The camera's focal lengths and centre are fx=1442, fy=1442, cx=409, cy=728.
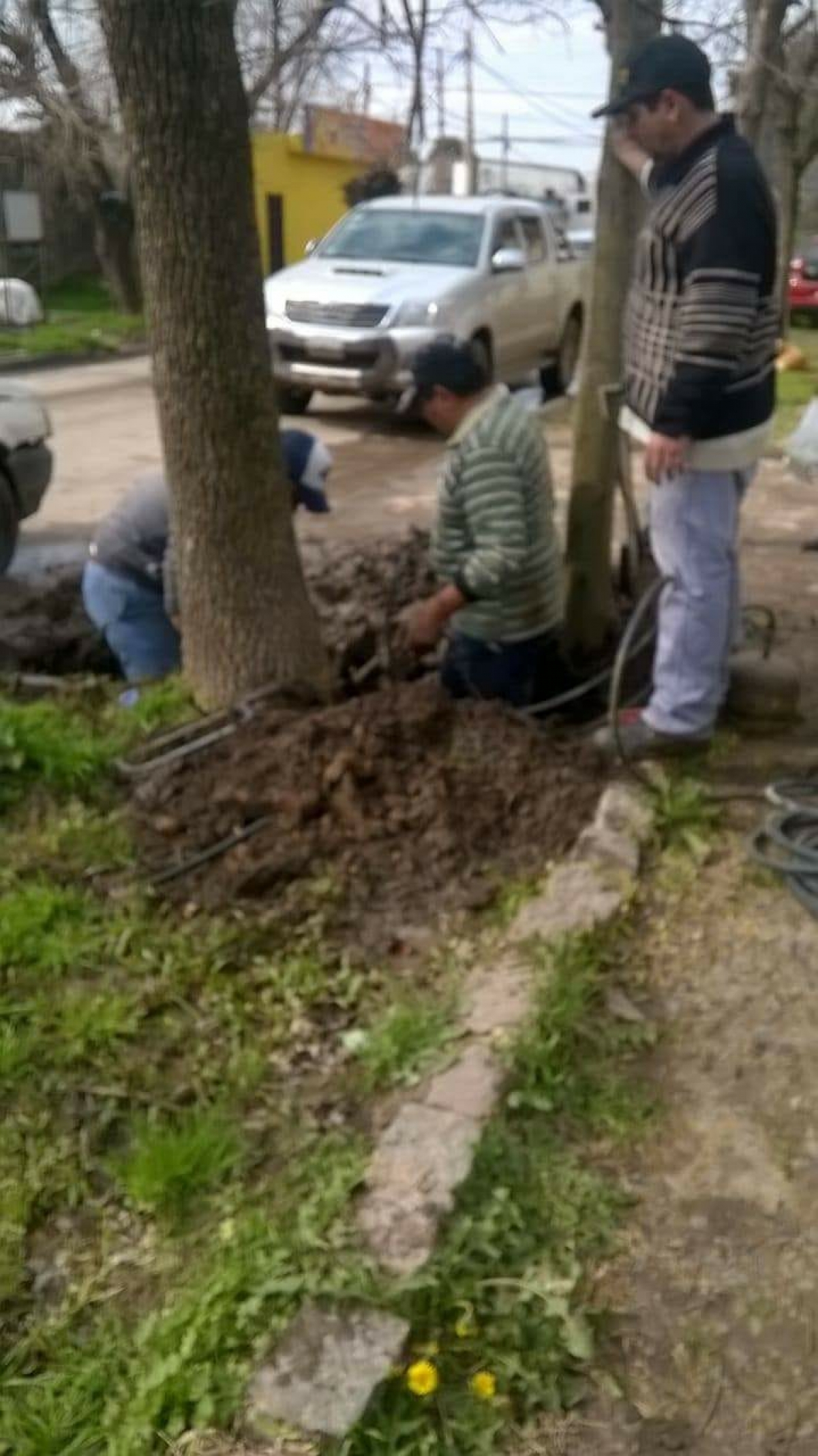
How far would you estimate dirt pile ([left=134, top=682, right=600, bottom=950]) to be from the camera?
363cm

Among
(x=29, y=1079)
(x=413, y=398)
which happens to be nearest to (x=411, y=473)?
(x=413, y=398)

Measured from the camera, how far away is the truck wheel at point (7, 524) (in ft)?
24.7

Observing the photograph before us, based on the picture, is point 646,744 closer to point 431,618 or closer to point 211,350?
point 431,618

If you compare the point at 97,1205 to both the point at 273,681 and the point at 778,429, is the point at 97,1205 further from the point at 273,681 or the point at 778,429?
the point at 778,429

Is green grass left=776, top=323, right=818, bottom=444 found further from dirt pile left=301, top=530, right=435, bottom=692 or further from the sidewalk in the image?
the sidewalk

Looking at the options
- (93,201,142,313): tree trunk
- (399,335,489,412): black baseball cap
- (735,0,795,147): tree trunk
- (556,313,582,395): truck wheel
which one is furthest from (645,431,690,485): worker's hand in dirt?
(93,201,142,313): tree trunk

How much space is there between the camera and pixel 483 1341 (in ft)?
7.67

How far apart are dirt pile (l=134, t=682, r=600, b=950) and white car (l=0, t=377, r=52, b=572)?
386 centimetres

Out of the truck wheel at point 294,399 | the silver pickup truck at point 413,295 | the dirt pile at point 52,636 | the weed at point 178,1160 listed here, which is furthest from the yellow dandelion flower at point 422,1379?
the truck wheel at point 294,399

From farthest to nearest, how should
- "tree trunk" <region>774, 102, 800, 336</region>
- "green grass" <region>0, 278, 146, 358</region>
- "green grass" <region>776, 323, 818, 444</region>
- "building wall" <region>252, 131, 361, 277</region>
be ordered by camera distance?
"building wall" <region>252, 131, 361, 277</region> → "green grass" <region>0, 278, 146, 358</region> → "tree trunk" <region>774, 102, 800, 336</region> → "green grass" <region>776, 323, 818, 444</region>

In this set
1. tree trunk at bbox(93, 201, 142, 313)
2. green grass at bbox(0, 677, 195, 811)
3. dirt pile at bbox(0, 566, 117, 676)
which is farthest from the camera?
tree trunk at bbox(93, 201, 142, 313)

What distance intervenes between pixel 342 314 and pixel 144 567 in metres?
7.66

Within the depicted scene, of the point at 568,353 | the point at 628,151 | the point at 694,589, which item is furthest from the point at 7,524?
the point at 568,353

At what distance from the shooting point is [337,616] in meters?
5.80
